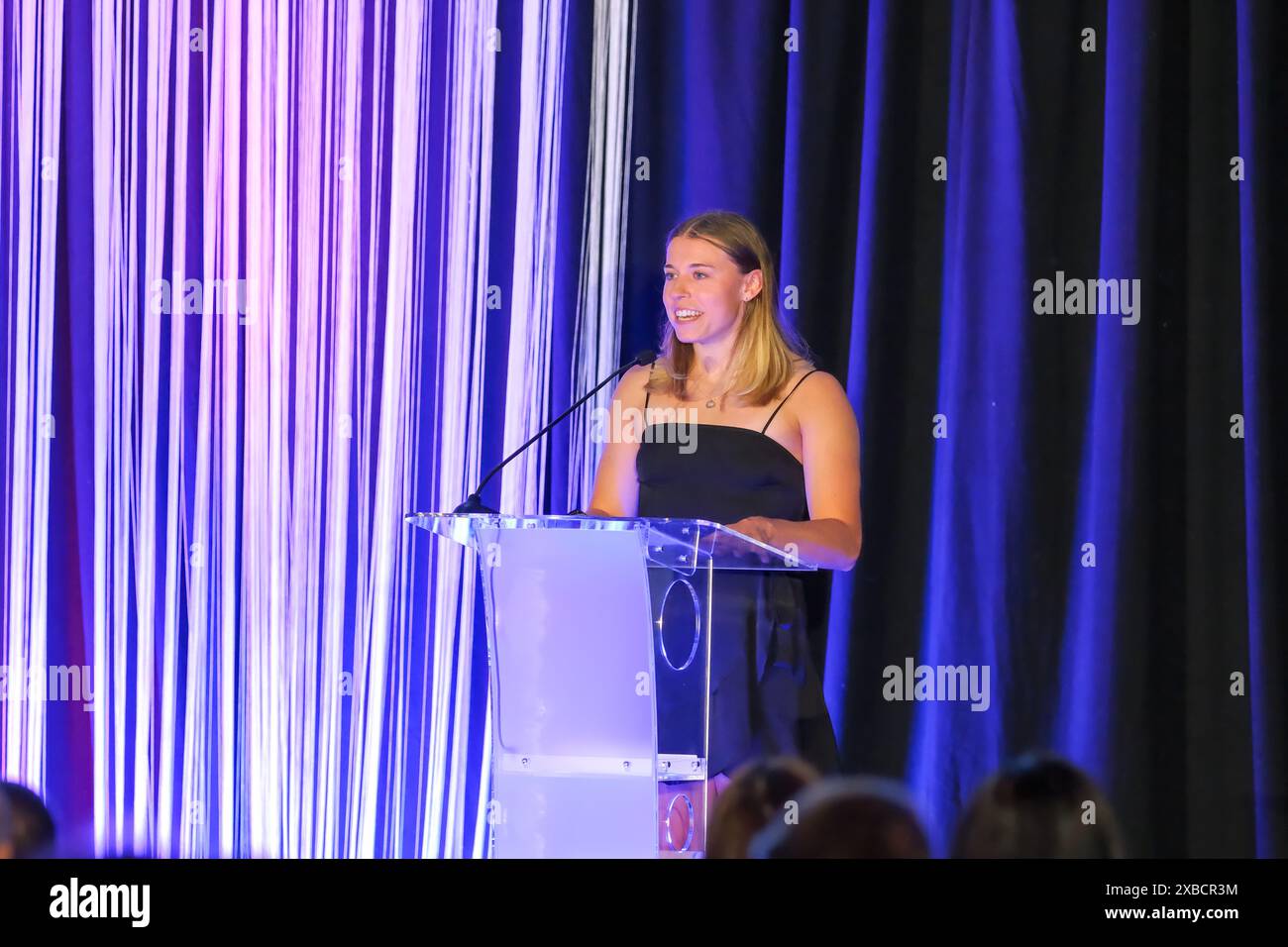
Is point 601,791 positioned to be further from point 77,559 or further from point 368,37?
point 368,37

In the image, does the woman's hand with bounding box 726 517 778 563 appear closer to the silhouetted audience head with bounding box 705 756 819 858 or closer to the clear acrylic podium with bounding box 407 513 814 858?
the clear acrylic podium with bounding box 407 513 814 858

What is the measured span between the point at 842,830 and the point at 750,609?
0.51 m

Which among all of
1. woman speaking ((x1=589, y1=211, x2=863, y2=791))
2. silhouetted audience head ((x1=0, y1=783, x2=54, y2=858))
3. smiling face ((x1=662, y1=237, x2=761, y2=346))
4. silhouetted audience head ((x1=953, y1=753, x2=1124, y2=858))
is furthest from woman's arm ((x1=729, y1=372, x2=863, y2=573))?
silhouetted audience head ((x1=0, y1=783, x2=54, y2=858))

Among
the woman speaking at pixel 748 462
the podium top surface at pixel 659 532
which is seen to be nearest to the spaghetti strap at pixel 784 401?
the woman speaking at pixel 748 462

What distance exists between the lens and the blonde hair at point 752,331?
3213 millimetres

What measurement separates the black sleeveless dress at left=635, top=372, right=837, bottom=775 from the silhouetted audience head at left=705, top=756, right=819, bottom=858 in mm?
33

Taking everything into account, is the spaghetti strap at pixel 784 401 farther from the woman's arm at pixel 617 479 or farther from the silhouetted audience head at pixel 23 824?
the silhouetted audience head at pixel 23 824

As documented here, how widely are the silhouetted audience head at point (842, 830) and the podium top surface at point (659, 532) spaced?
24.4 inches

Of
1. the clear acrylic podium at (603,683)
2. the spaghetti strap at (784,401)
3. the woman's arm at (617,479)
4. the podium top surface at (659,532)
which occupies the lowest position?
the clear acrylic podium at (603,683)

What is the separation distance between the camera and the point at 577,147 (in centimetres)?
367

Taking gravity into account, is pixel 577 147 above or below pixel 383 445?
above

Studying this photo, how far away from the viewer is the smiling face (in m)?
3.24
